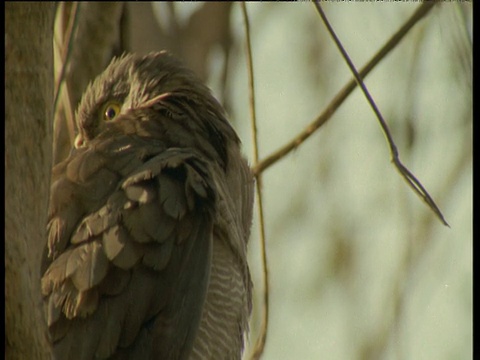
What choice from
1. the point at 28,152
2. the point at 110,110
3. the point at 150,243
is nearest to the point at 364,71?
the point at 150,243

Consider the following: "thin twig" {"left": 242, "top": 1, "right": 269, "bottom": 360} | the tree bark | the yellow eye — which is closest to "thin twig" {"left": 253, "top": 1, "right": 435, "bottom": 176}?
"thin twig" {"left": 242, "top": 1, "right": 269, "bottom": 360}

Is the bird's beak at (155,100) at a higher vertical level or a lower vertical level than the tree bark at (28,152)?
lower

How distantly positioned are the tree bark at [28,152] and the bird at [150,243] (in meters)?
0.78

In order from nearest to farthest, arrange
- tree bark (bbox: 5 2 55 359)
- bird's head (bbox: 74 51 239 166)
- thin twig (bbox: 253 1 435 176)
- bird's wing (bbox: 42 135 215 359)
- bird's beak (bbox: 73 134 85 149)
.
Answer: tree bark (bbox: 5 2 55 359) → bird's wing (bbox: 42 135 215 359) → thin twig (bbox: 253 1 435 176) → bird's head (bbox: 74 51 239 166) → bird's beak (bbox: 73 134 85 149)

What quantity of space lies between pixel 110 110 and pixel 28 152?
179 cm

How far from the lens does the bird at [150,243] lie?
2.79m

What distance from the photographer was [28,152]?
6.51ft

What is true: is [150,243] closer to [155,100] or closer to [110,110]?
[155,100]

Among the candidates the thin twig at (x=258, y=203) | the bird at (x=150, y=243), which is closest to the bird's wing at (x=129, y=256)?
the bird at (x=150, y=243)

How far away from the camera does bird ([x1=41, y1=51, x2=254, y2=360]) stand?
2791 millimetres

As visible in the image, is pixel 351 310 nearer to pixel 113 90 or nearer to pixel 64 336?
pixel 113 90

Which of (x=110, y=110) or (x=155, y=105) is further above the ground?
(x=155, y=105)

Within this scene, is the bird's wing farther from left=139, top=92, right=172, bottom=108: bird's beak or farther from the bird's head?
left=139, top=92, right=172, bottom=108: bird's beak

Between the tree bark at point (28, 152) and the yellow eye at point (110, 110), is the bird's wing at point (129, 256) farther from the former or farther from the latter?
the tree bark at point (28, 152)
